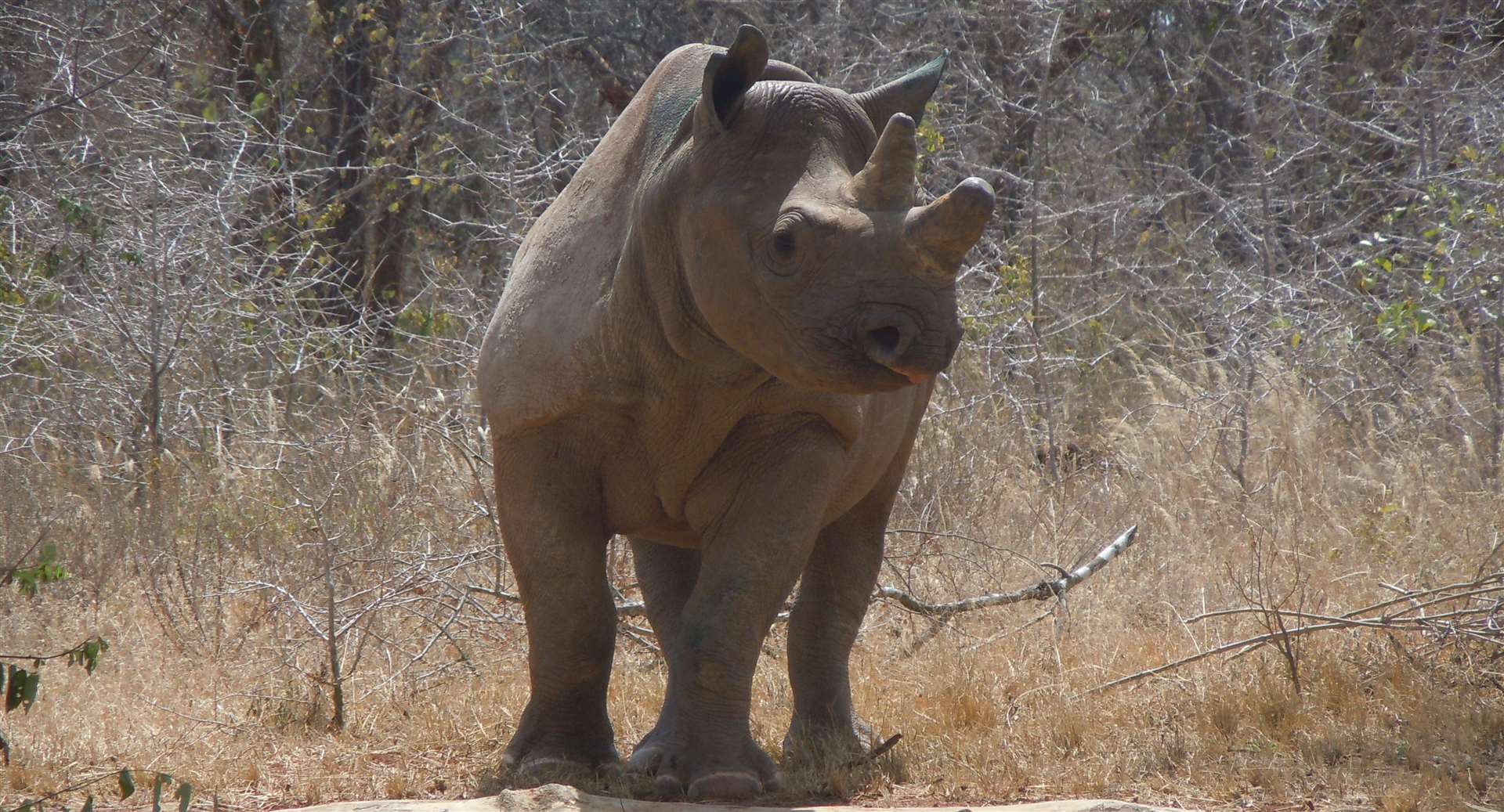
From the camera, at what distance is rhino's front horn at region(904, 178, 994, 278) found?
3.67m

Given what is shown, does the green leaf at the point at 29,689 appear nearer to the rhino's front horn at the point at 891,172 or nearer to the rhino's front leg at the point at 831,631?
the rhino's front horn at the point at 891,172

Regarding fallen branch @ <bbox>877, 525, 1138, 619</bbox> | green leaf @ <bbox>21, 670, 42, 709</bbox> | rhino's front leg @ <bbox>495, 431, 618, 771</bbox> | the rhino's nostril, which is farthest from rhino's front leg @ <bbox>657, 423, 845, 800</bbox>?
fallen branch @ <bbox>877, 525, 1138, 619</bbox>

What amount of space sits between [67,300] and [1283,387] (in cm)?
682

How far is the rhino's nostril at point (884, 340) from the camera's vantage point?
3836 millimetres

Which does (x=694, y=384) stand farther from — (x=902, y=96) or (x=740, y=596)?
(x=902, y=96)

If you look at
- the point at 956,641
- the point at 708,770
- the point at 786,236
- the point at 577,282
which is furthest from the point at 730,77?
the point at 956,641

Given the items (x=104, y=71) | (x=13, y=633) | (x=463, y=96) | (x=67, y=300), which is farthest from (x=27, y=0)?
(x=13, y=633)

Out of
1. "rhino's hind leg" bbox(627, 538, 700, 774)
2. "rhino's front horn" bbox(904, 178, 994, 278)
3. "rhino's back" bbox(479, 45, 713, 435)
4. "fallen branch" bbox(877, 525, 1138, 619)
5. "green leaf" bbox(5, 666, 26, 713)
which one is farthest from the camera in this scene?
"fallen branch" bbox(877, 525, 1138, 619)

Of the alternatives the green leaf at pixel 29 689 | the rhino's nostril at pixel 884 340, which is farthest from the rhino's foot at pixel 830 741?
the green leaf at pixel 29 689

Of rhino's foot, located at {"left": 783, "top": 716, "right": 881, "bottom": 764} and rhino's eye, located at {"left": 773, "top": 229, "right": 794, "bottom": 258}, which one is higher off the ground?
rhino's eye, located at {"left": 773, "top": 229, "right": 794, "bottom": 258}

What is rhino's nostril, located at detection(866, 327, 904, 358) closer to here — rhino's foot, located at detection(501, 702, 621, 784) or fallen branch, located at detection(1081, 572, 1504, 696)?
rhino's foot, located at detection(501, 702, 621, 784)

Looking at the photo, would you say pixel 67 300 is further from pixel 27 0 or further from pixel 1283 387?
pixel 1283 387

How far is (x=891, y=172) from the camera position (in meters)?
3.94

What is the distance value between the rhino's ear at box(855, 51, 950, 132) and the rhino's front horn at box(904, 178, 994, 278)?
1043mm
